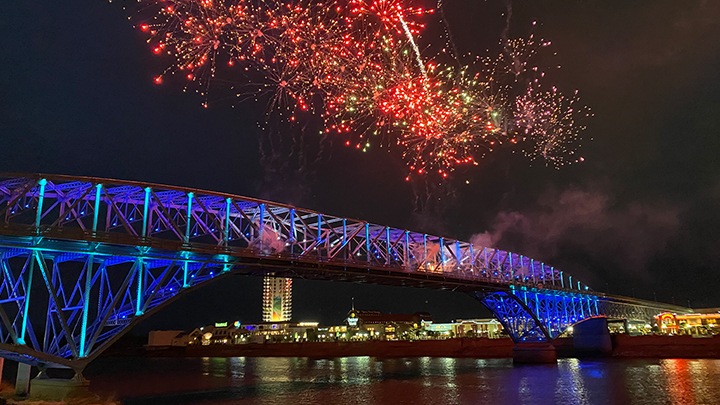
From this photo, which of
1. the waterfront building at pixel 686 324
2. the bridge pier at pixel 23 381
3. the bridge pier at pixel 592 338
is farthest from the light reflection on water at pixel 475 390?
the waterfront building at pixel 686 324

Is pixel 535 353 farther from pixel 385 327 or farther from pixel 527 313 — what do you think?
pixel 385 327

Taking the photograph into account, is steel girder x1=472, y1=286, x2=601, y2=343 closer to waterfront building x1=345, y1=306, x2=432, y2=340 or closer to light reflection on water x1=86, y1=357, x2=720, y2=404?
light reflection on water x1=86, y1=357, x2=720, y2=404

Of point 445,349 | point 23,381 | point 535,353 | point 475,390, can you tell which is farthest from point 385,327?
point 23,381

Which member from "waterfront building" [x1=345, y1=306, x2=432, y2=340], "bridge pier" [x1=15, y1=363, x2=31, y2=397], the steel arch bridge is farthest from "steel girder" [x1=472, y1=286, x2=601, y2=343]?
"waterfront building" [x1=345, y1=306, x2=432, y2=340]

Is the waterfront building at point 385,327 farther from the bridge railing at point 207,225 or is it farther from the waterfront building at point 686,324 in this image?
the bridge railing at point 207,225

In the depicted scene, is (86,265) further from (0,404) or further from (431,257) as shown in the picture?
(431,257)
